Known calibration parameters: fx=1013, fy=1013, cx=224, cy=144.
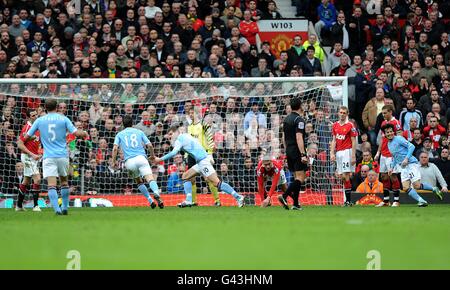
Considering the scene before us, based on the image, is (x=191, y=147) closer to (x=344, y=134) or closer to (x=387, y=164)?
(x=344, y=134)

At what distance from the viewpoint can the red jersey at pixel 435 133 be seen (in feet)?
86.4

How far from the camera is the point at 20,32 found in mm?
28406

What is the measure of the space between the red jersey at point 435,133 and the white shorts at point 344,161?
4.09 meters

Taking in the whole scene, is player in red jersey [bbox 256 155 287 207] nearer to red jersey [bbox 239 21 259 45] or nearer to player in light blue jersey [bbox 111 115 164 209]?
player in light blue jersey [bbox 111 115 164 209]

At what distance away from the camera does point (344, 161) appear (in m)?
23.0

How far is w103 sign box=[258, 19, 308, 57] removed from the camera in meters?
30.4

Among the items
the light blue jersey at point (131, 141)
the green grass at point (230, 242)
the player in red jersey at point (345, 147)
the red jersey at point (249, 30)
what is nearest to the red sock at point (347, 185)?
the player in red jersey at point (345, 147)

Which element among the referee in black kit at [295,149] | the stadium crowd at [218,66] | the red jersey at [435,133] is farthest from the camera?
the red jersey at [435,133]

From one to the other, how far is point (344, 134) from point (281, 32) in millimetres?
8316

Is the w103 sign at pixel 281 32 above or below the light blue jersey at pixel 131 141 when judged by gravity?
above

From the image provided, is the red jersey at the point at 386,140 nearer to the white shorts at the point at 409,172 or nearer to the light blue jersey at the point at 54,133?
the white shorts at the point at 409,172

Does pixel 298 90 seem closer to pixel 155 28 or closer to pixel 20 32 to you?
pixel 155 28

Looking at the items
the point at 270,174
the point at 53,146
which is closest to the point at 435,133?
the point at 270,174

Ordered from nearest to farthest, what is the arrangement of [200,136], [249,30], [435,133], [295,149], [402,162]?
[295,149], [402,162], [200,136], [435,133], [249,30]
